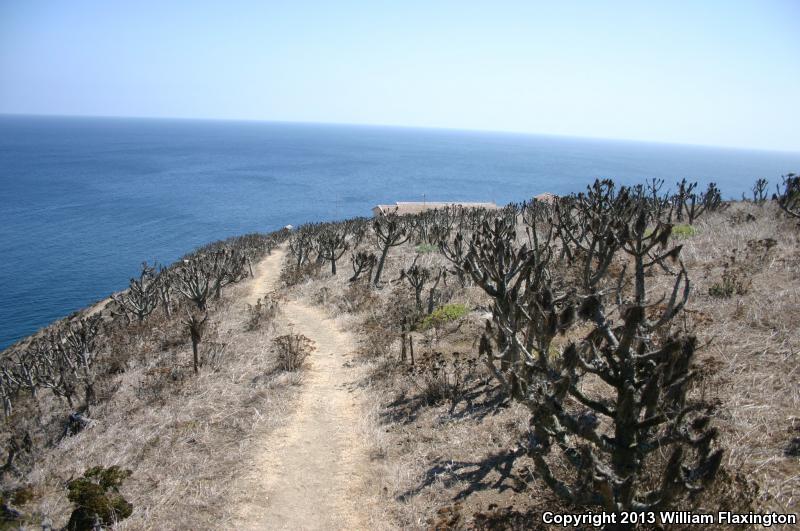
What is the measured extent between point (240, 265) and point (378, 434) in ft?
72.4

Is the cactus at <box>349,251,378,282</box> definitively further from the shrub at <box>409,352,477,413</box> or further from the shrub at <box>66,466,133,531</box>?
the shrub at <box>66,466,133,531</box>

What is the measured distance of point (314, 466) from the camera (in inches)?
345

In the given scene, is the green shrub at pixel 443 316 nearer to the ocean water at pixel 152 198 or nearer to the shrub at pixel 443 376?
the shrub at pixel 443 376

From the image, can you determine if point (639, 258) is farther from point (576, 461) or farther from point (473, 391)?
point (473, 391)

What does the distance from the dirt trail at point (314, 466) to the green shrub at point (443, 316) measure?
3065mm

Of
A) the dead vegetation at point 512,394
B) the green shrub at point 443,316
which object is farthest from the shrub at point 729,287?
the green shrub at point 443,316

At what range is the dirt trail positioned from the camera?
740 centimetres

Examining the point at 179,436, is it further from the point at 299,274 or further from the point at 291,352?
the point at 299,274

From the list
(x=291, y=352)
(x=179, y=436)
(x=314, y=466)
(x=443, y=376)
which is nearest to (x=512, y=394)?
(x=314, y=466)

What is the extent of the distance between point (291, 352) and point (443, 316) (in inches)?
193

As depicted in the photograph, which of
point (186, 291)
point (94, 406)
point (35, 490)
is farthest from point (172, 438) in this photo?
point (186, 291)

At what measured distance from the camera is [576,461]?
5078mm

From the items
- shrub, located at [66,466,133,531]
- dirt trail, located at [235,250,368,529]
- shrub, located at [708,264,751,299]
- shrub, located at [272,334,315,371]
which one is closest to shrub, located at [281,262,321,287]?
shrub, located at [272,334,315,371]

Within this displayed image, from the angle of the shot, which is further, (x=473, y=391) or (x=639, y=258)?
(x=473, y=391)
